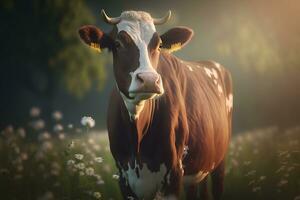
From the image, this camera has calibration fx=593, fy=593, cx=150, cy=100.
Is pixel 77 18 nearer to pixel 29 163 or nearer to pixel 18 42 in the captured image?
pixel 18 42

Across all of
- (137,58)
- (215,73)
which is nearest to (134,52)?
(137,58)

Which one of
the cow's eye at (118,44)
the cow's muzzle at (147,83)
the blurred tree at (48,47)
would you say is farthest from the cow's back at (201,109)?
the blurred tree at (48,47)

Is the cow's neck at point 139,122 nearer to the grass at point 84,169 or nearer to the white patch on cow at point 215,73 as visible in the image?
the grass at point 84,169

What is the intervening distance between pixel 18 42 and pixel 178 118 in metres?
3.75

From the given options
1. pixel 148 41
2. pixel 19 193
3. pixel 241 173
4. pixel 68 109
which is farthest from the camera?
pixel 68 109

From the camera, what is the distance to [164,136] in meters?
4.13

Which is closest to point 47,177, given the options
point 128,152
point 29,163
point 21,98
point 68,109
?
point 29,163

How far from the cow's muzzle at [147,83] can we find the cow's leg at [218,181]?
2.16 meters

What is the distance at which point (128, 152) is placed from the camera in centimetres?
418

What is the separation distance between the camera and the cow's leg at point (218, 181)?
18.5ft

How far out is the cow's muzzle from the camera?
3.65 meters

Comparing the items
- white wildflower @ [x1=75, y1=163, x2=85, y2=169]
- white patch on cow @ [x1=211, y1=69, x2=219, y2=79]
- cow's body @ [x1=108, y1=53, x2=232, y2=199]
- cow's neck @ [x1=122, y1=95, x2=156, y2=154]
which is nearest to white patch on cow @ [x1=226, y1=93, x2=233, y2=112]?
white patch on cow @ [x1=211, y1=69, x2=219, y2=79]

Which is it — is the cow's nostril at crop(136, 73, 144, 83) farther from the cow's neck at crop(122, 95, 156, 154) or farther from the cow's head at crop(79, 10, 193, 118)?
the cow's neck at crop(122, 95, 156, 154)

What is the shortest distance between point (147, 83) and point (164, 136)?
0.61 metres
